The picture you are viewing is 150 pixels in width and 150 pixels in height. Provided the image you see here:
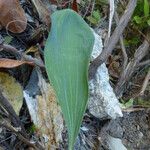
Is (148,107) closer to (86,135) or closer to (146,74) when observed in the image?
(146,74)

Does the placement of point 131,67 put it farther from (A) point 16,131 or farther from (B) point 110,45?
(A) point 16,131

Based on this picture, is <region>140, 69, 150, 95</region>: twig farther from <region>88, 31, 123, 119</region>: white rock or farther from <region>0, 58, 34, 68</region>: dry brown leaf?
<region>0, 58, 34, 68</region>: dry brown leaf

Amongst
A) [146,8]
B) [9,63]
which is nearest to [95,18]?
[146,8]

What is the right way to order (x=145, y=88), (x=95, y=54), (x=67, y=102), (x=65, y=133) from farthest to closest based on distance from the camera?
(x=145, y=88)
(x=95, y=54)
(x=65, y=133)
(x=67, y=102)

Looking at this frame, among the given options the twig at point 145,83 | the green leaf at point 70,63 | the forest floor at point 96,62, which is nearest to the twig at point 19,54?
the forest floor at point 96,62

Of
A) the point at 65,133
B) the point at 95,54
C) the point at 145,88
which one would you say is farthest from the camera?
the point at 145,88

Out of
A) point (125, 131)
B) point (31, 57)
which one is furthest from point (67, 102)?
point (125, 131)
